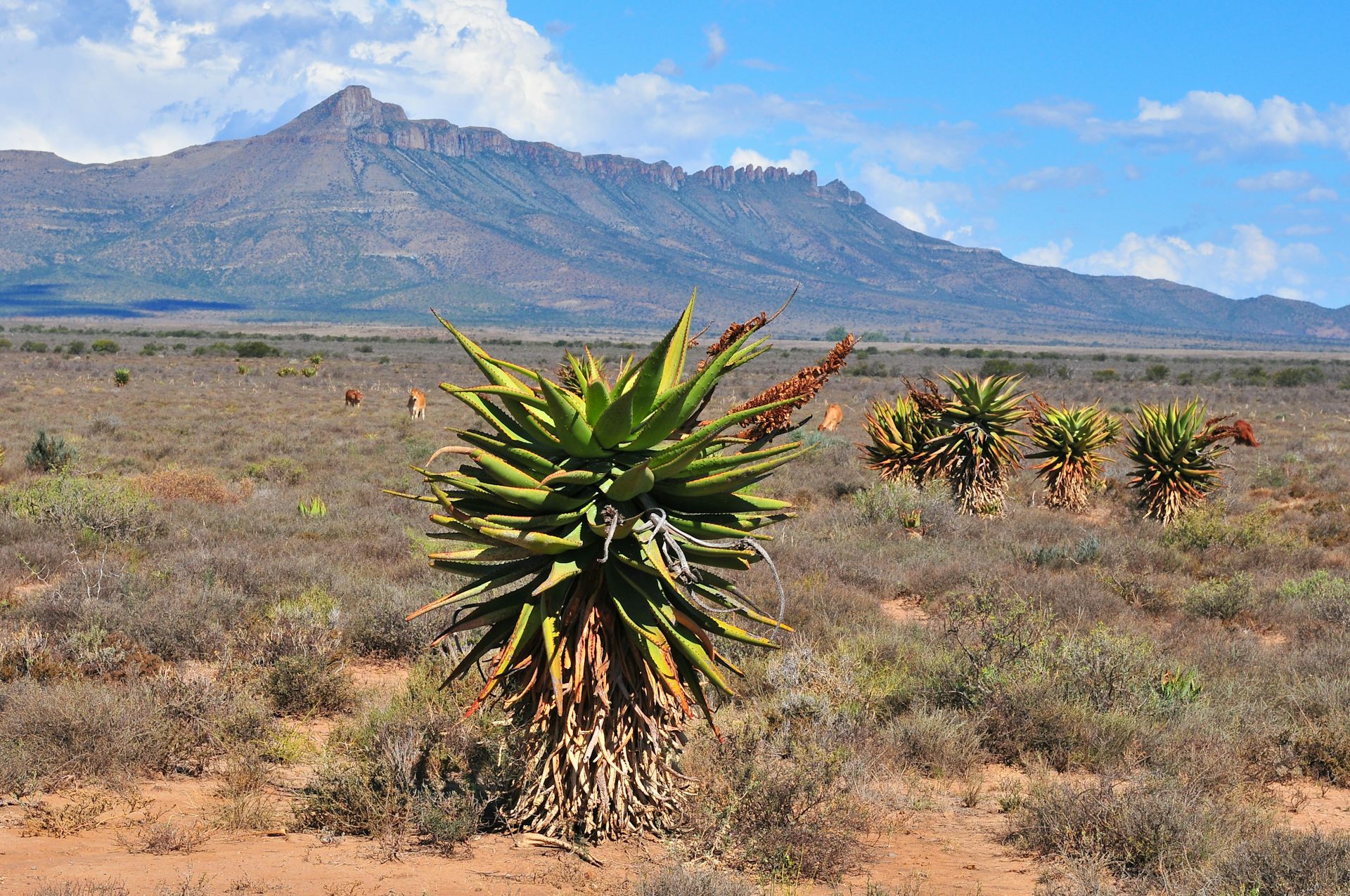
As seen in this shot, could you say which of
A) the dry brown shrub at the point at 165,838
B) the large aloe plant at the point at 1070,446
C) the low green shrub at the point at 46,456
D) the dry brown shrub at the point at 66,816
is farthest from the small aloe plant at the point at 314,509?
the large aloe plant at the point at 1070,446

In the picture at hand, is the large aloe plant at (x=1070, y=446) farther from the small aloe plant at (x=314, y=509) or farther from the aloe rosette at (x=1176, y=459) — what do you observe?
the small aloe plant at (x=314, y=509)

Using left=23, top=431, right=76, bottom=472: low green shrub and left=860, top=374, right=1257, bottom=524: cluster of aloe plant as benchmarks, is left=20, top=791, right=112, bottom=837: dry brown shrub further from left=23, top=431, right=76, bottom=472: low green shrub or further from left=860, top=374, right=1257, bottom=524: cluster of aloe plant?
left=23, top=431, right=76, bottom=472: low green shrub

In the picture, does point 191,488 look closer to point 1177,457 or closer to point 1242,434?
point 1177,457

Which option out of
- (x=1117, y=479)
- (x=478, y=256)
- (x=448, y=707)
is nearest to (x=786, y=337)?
(x=478, y=256)

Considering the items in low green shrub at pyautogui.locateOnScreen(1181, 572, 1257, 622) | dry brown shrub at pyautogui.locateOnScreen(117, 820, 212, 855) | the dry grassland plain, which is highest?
low green shrub at pyautogui.locateOnScreen(1181, 572, 1257, 622)

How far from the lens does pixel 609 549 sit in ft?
13.4

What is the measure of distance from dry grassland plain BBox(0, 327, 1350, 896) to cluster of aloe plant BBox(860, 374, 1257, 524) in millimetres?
494

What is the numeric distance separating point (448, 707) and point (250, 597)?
3026 millimetres

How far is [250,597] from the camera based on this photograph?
802 cm

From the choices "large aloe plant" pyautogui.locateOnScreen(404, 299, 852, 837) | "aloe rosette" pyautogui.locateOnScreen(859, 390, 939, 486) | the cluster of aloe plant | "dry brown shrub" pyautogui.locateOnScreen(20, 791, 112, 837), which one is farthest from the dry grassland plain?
"aloe rosette" pyautogui.locateOnScreen(859, 390, 939, 486)

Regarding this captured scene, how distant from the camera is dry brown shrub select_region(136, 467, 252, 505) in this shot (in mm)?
12711

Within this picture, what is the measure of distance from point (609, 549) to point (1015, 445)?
9708mm

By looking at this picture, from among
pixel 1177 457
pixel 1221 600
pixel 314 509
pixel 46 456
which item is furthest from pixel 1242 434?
pixel 46 456

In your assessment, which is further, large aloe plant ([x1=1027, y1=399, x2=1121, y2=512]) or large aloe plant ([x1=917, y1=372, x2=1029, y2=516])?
large aloe plant ([x1=1027, y1=399, x2=1121, y2=512])
